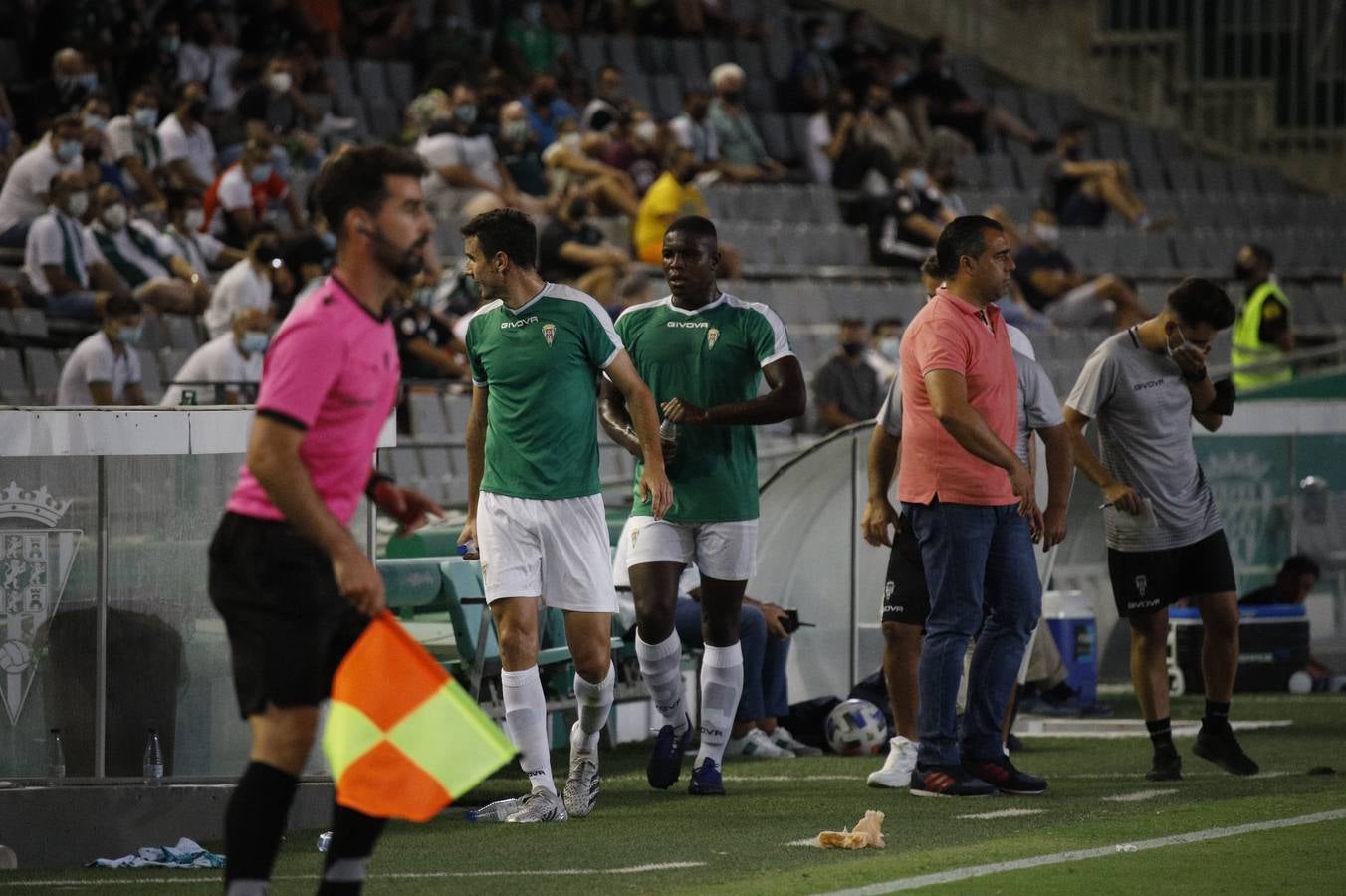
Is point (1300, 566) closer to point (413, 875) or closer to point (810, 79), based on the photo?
point (413, 875)

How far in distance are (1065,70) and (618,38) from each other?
7187mm

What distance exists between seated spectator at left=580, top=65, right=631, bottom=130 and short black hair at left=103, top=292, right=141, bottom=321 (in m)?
7.35

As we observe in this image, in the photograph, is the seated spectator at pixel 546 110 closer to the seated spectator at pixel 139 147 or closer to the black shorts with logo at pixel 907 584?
the seated spectator at pixel 139 147

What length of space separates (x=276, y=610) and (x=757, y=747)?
539 cm

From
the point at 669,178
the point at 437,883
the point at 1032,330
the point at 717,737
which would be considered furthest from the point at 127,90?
the point at 437,883

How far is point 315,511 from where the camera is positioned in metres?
4.77

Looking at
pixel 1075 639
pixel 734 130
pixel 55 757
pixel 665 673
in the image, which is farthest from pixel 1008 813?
pixel 734 130

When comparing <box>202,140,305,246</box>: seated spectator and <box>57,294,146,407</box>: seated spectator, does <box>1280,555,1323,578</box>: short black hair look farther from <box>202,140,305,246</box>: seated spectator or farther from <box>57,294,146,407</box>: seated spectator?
<box>202,140,305,246</box>: seated spectator

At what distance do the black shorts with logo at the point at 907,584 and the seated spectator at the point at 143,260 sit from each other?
7.15 metres

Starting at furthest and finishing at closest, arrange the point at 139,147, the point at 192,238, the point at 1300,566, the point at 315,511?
the point at 139,147 < the point at 192,238 < the point at 1300,566 < the point at 315,511

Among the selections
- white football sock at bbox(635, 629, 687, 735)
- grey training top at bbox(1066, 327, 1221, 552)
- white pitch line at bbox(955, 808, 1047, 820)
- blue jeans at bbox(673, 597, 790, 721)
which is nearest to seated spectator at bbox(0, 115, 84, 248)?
blue jeans at bbox(673, 597, 790, 721)

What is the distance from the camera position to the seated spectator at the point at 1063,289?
19.4 m

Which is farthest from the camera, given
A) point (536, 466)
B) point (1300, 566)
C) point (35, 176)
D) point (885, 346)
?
point (885, 346)

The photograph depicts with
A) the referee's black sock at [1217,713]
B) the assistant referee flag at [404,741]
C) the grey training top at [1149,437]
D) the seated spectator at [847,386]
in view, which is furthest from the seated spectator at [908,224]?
the assistant referee flag at [404,741]
